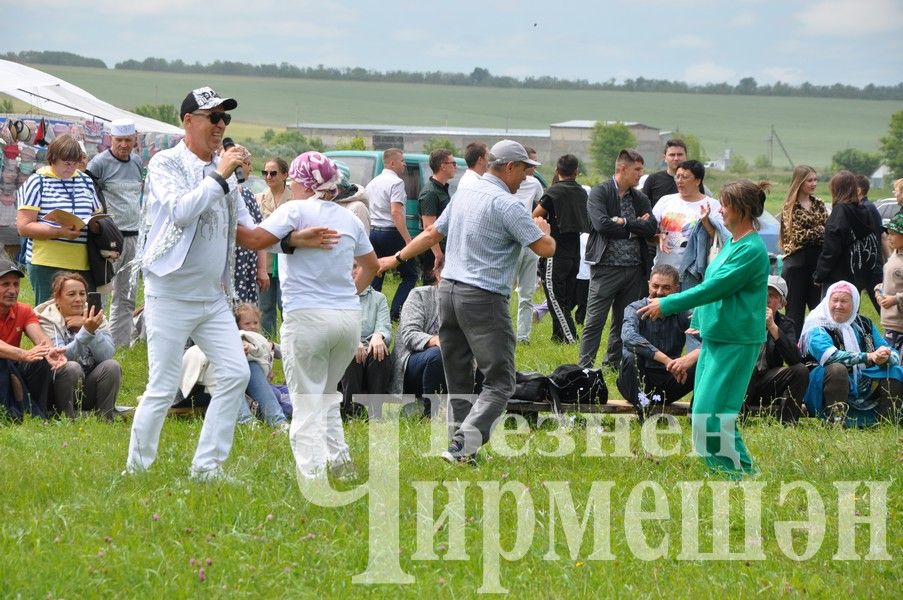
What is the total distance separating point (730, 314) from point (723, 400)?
19.3 inches

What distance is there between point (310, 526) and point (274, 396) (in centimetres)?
275

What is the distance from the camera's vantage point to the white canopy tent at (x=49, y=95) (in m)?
21.3

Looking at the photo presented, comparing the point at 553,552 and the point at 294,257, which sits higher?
the point at 294,257

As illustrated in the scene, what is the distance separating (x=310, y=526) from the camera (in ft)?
18.7

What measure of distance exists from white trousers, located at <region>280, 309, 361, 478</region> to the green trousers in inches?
79.4

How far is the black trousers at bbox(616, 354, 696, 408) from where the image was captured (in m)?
8.62

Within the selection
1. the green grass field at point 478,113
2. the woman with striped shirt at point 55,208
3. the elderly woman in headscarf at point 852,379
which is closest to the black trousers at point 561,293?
the elderly woman in headscarf at point 852,379

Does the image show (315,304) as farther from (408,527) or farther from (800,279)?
(800,279)

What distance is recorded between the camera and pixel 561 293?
12469mm

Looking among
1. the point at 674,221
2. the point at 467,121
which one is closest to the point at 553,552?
the point at 674,221

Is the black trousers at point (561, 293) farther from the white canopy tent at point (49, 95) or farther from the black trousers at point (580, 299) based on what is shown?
the white canopy tent at point (49, 95)

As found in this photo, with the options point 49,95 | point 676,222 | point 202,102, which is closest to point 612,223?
point 676,222

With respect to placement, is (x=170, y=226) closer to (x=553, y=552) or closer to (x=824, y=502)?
(x=553, y=552)

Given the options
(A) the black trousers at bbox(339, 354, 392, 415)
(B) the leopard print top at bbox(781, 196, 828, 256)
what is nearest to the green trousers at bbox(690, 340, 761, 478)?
(A) the black trousers at bbox(339, 354, 392, 415)
